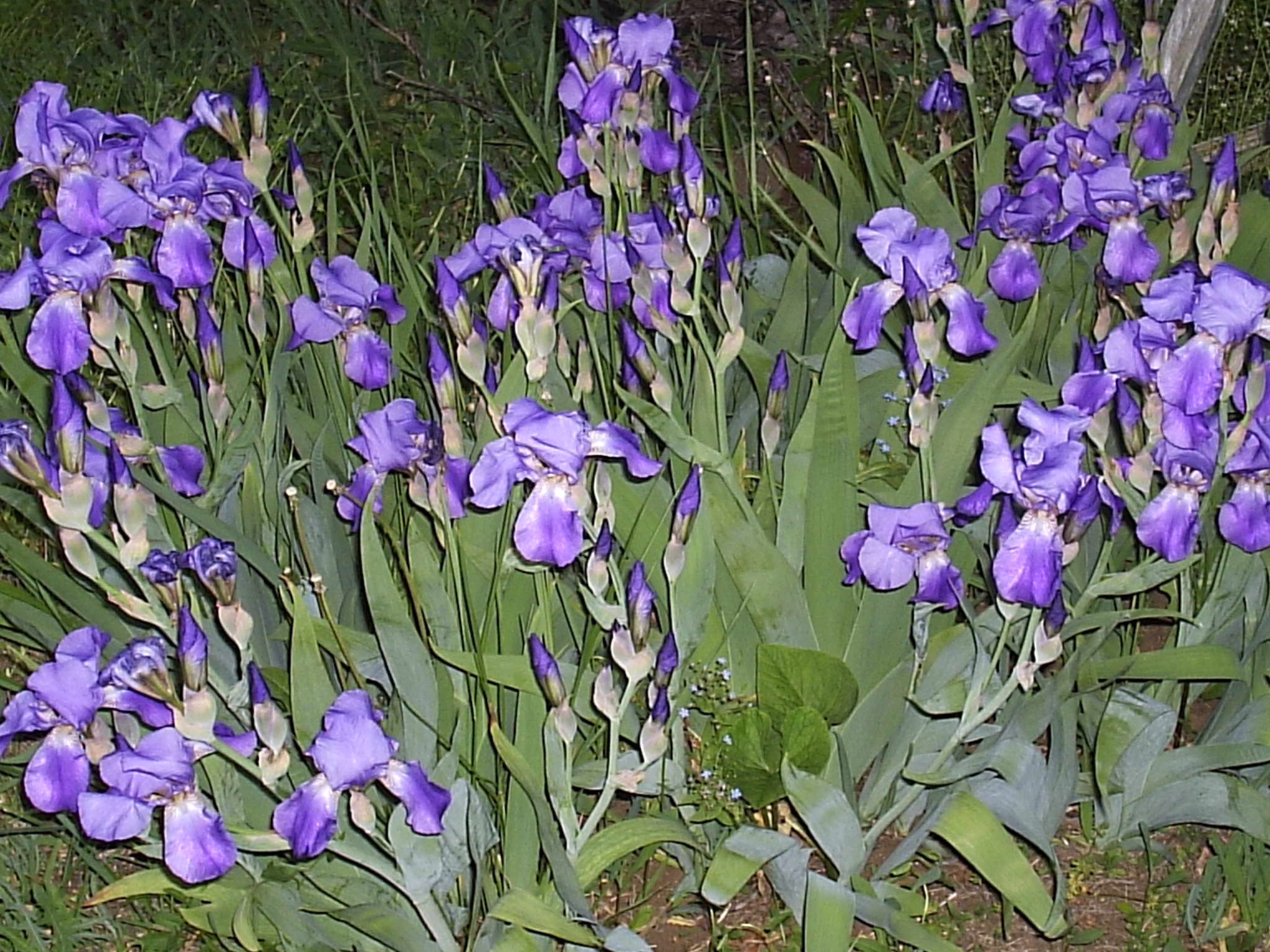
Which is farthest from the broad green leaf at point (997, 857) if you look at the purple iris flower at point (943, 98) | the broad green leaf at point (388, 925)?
the purple iris flower at point (943, 98)

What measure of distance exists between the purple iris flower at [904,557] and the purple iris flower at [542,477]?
0.27 metres

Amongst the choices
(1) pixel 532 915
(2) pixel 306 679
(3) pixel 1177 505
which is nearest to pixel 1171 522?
(3) pixel 1177 505

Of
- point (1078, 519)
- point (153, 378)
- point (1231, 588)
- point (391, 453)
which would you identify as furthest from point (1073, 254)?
point (153, 378)

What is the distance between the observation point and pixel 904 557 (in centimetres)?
148

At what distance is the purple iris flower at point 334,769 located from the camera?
1.25m

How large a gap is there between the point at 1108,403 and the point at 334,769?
2.77 feet

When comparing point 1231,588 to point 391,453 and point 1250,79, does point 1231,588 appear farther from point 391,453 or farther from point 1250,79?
point 1250,79

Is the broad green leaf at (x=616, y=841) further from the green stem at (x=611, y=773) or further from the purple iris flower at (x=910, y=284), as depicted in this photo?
the purple iris flower at (x=910, y=284)

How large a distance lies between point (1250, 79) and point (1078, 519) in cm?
265

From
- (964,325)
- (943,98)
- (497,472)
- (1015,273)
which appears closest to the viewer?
(497,472)

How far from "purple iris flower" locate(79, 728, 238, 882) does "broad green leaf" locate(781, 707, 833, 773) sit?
1.91 feet

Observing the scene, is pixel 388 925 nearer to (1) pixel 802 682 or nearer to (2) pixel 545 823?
(2) pixel 545 823

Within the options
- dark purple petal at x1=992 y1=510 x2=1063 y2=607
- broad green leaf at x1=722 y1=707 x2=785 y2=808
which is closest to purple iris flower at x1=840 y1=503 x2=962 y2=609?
dark purple petal at x1=992 y1=510 x2=1063 y2=607

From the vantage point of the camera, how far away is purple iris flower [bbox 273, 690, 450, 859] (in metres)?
1.25
